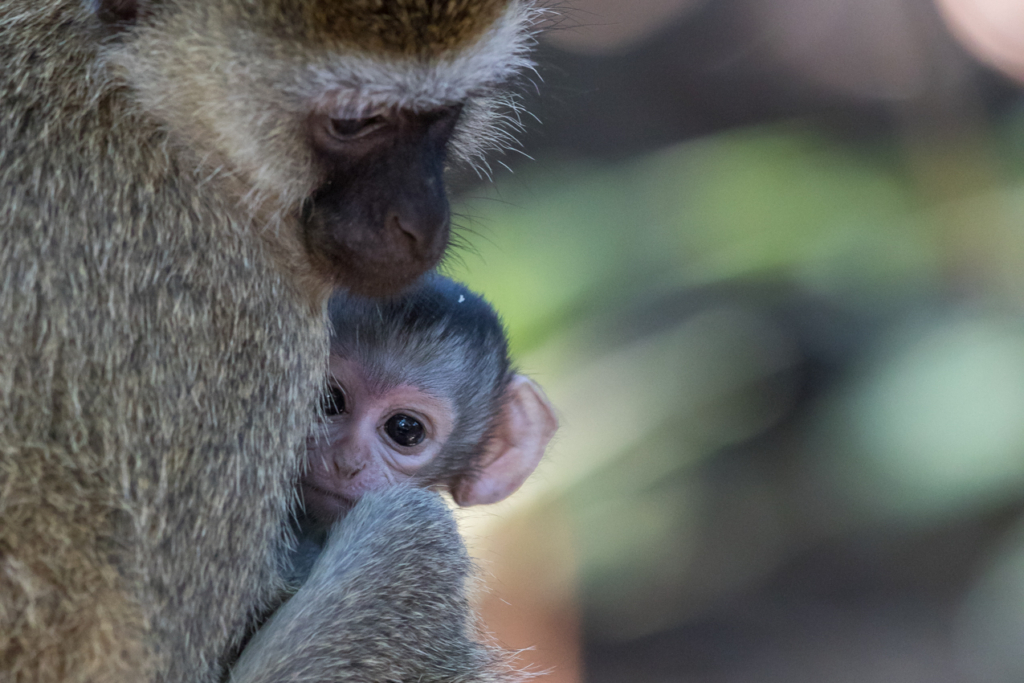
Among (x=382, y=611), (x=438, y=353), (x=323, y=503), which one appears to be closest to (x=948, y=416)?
(x=438, y=353)

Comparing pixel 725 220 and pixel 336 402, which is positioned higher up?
pixel 336 402

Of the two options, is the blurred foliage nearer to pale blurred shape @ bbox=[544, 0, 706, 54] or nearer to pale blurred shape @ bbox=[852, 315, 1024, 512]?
pale blurred shape @ bbox=[852, 315, 1024, 512]

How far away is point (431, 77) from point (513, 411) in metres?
1.28

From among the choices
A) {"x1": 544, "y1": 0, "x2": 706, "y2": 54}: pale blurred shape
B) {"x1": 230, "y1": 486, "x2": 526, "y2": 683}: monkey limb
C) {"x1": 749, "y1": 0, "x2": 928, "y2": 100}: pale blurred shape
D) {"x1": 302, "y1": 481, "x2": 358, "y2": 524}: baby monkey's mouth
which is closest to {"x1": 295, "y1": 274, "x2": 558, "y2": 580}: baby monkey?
{"x1": 302, "y1": 481, "x2": 358, "y2": 524}: baby monkey's mouth

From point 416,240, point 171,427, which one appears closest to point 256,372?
point 171,427

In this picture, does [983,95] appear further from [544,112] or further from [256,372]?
[256,372]

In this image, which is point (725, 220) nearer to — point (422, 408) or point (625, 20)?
point (625, 20)

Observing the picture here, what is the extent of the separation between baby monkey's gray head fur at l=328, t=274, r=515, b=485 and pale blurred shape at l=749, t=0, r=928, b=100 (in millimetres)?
3238

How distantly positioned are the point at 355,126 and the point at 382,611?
98 centimetres

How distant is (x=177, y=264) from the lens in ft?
5.84

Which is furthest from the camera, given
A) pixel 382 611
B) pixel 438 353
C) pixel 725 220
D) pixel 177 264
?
pixel 725 220

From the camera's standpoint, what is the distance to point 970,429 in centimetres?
461

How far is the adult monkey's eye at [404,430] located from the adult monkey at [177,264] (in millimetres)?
658

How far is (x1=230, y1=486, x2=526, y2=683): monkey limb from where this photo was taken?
1.95m
